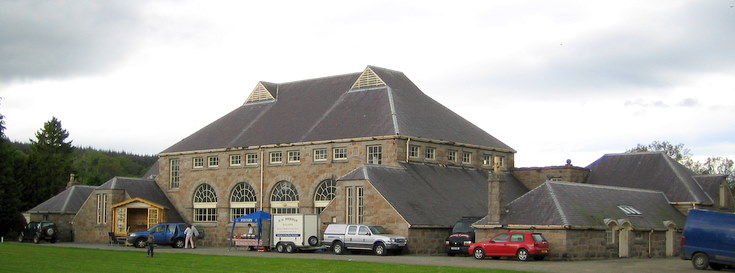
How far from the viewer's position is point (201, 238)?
180 feet

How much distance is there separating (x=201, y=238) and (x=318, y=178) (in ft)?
29.3

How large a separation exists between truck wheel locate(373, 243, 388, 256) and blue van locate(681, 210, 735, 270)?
13.1 metres

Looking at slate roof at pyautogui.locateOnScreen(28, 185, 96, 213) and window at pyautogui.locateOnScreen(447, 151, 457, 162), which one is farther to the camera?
slate roof at pyautogui.locateOnScreen(28, 185, 96, 213)

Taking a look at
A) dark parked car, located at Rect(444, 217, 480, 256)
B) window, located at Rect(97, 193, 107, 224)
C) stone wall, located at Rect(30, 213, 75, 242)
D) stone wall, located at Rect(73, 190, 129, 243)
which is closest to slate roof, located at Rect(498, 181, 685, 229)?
dark parked car, located at Rect(444, 217, 480, 256)

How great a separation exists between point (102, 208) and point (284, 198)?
12990 mm

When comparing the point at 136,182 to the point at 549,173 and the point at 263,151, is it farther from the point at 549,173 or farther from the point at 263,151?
the point at 549,173

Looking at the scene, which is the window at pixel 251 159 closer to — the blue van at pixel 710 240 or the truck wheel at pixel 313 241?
the truck wheel at pixel 313 241

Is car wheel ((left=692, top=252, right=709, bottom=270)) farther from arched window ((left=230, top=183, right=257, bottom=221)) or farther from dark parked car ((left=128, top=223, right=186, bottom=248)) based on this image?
arched window ((left=230, top=183, right=257, bottom=221))

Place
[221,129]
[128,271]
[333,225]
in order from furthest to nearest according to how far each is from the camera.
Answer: [221,129]
[333,225]
[128,271]

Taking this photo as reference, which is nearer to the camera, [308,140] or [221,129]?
[308,140]

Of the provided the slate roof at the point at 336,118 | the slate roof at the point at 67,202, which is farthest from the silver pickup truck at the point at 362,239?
the slate roof at the point at 67,202

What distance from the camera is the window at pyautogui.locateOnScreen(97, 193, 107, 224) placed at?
57.6 metres

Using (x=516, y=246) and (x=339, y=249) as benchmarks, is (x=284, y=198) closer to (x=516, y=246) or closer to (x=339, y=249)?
(x=339, y=249)

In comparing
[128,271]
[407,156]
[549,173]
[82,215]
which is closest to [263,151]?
[407,156]
